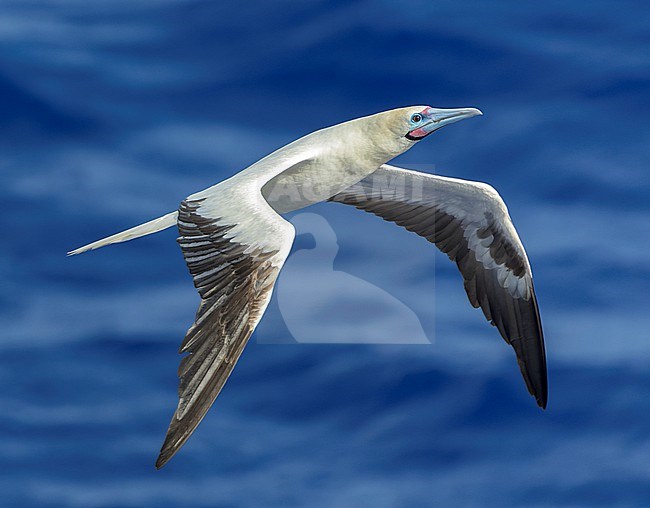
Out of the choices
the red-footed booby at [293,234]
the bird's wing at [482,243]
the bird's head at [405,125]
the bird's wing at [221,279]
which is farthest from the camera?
the bird's wing at [482,243]

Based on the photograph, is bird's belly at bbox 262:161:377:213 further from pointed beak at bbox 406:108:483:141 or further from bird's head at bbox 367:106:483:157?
pointed beak at bbox 406:108:483:141

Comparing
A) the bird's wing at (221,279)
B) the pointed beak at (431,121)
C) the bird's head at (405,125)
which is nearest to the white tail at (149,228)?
the bird's wing at (221,279)

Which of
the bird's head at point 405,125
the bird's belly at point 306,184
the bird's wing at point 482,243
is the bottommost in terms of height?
the bird's wing at point 482,243

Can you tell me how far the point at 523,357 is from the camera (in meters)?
15.0

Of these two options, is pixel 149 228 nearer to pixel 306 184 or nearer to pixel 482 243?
pixel 306 184

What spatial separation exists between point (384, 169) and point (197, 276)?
10.1ft

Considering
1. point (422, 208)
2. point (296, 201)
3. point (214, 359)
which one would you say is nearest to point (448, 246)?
point (422, 208)

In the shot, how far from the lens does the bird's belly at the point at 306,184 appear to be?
13570mm

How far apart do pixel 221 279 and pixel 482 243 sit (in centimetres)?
398

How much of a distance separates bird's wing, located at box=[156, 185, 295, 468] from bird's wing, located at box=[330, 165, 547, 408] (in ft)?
8.82

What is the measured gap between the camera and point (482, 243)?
602 inches

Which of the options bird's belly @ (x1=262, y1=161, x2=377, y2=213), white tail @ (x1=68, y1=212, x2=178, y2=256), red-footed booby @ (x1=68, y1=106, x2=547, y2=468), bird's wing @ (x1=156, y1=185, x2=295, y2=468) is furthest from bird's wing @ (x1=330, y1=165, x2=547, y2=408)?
bird's wing @ (x1=156, y1=185, x2=295, y2=468)

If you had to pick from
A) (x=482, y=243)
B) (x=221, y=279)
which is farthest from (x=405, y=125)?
(x=221, y=279)

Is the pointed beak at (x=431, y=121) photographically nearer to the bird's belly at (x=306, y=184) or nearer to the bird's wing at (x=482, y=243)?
the bird's belly at (x=306, y=184)
